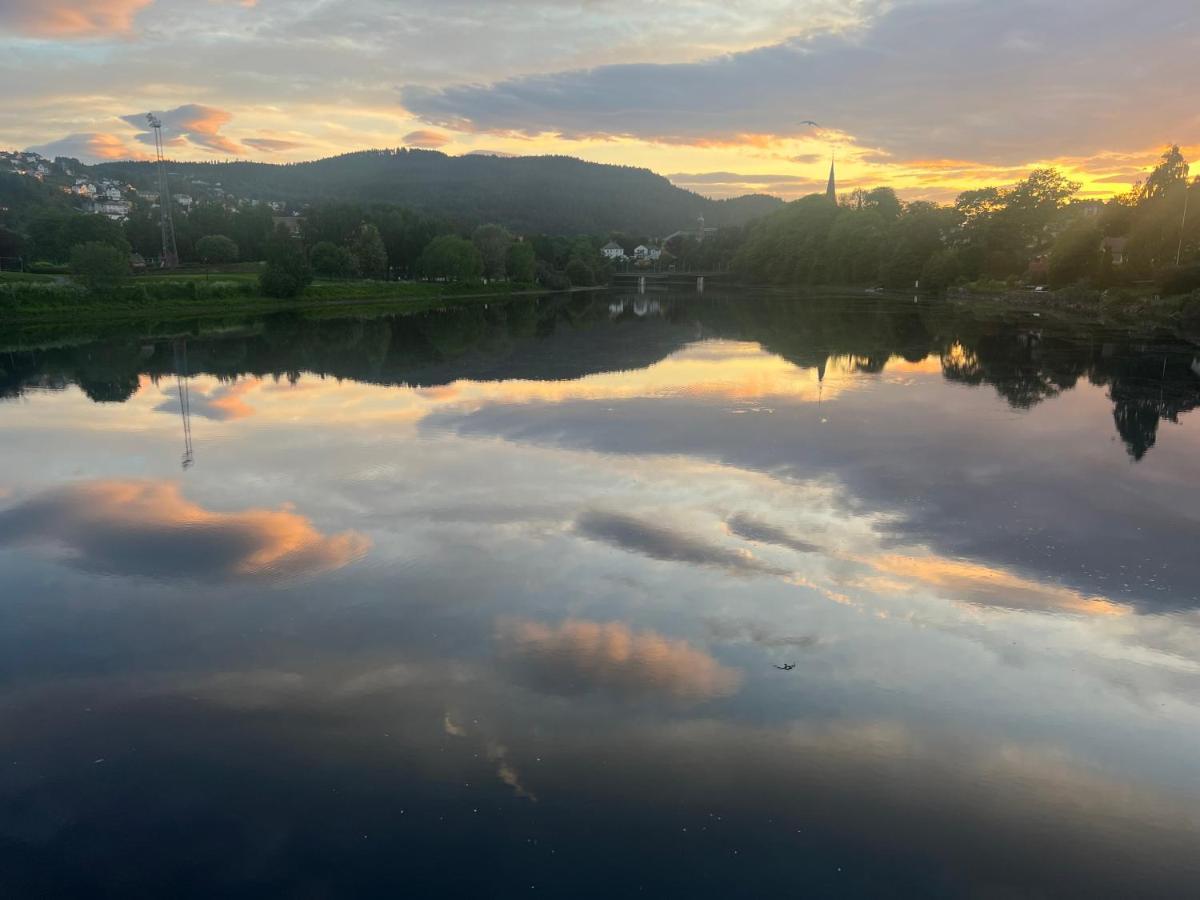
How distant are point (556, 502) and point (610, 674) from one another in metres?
7.63

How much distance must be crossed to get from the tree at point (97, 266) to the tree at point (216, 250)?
4088 centimetres

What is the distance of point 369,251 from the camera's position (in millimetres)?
107000

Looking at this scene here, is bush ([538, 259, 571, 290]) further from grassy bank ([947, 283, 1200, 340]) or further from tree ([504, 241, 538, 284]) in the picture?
grassy bank ([947, 283, 1200, 340])

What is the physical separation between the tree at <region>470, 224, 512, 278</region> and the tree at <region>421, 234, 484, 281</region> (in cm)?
552

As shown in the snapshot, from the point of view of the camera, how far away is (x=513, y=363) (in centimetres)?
4162

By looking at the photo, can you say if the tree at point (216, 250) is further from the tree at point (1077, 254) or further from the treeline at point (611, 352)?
the tree at point (1077, 254)

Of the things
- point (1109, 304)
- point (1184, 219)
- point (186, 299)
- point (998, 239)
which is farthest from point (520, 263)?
point (1184, 219)

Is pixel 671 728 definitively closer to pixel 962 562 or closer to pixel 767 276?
pixel 962 562

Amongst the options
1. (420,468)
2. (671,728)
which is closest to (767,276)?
(420,468)

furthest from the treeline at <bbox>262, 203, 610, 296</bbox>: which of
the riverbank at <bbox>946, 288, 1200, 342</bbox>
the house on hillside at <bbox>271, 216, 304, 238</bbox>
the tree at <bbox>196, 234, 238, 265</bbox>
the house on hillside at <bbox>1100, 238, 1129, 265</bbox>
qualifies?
the house on hillside at <bbox>1100, 238, 1129, 265</bbox>

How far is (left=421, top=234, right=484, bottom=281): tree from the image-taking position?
103919 millimetres

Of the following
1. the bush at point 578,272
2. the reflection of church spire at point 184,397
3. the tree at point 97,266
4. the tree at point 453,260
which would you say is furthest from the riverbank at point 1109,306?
the tree at point 97,266

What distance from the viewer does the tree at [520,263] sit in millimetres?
116625

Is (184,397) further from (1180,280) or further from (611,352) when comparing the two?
(1180,280)
